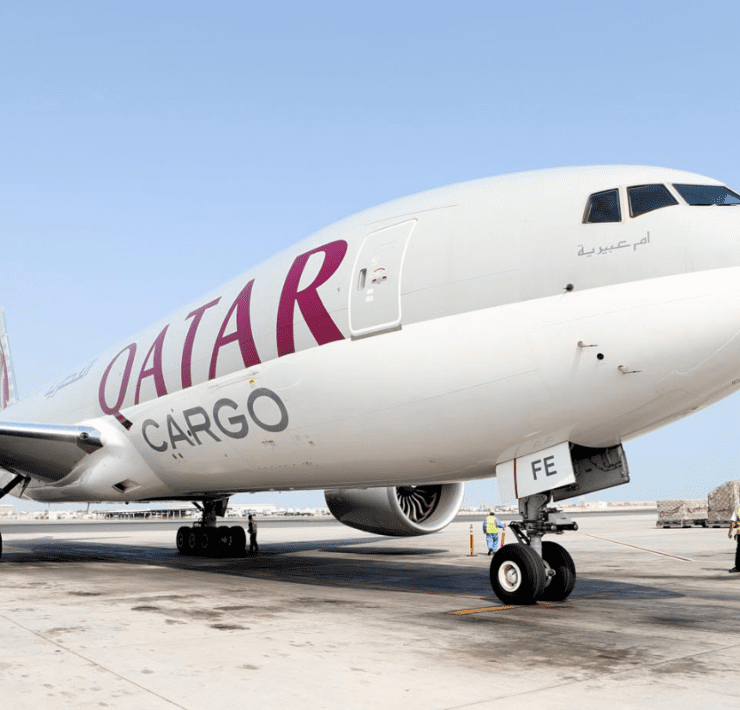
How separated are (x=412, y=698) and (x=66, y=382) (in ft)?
47.0

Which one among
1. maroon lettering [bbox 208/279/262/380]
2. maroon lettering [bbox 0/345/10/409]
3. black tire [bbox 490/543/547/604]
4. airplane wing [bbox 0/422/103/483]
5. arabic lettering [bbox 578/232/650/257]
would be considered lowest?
black tire [bbox 490/543/547/604]

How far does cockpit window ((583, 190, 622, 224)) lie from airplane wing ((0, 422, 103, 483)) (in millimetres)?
9577

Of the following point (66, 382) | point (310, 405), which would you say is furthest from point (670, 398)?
point (66, 382)

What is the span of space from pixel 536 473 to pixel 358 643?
2.94 metres

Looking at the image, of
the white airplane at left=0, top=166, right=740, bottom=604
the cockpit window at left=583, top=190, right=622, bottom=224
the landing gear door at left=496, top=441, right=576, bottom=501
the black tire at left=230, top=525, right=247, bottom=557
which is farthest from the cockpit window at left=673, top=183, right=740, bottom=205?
the black tire at left=230, top=525, right=247, bottom=557

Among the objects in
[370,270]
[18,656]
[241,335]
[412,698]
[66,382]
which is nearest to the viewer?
[412,698]

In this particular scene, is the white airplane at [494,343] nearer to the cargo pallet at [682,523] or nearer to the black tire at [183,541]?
the black tire at [183,541]

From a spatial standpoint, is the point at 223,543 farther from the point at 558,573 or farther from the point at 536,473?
the point at 536,473

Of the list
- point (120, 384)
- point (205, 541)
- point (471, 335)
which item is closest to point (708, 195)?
point (471, 335)

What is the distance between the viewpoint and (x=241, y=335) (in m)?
10.9

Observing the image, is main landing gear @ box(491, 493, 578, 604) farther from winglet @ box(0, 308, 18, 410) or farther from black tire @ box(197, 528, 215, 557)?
winglet @ box(0, 308, 18, 410)

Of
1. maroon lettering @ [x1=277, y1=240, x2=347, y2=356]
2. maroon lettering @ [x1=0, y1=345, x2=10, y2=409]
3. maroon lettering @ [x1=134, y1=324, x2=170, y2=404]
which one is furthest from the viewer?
maroon lettering @ [x1=0, y1=345, x2=10, y2=409]

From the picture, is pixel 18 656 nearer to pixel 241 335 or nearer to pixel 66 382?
pixel 241 335

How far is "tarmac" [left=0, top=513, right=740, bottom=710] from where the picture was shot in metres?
4.82
